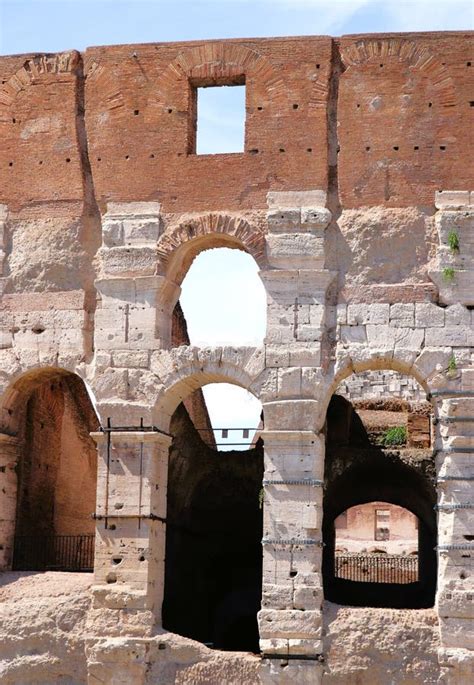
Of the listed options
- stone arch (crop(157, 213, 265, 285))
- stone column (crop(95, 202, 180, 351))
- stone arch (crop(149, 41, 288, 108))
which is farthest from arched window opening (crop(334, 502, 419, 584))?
stone arch (crop(149, 41, 288, 108))

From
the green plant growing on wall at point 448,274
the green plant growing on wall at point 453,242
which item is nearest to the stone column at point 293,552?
the green plant growing on wall at point 448,274

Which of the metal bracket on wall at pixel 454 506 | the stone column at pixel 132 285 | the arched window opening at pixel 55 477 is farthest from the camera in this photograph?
the arched window opening at pixel 55 477

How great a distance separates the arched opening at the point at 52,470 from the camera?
16938 millimetres

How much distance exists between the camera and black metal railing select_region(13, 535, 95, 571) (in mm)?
16906

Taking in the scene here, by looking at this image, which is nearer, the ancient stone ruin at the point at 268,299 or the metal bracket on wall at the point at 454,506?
the metal bracket on wall at the point at 454,506

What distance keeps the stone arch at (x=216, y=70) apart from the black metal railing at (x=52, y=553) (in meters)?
5.95

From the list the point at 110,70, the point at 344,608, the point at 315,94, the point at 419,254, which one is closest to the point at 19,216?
the point at 110,70

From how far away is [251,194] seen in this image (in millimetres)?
15867

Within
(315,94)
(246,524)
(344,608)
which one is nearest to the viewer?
(344,608)

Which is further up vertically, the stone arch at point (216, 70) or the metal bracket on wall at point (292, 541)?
the stone arch at point (216, 70)

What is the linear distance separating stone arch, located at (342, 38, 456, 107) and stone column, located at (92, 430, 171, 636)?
17.6 feet

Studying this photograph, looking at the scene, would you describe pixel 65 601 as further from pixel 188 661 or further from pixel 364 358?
pixel 364 358

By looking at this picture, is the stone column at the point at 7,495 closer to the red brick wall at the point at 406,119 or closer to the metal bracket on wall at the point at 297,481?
the metal bracket on wall at the point at 297,481

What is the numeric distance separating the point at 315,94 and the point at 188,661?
7130 millimetres
